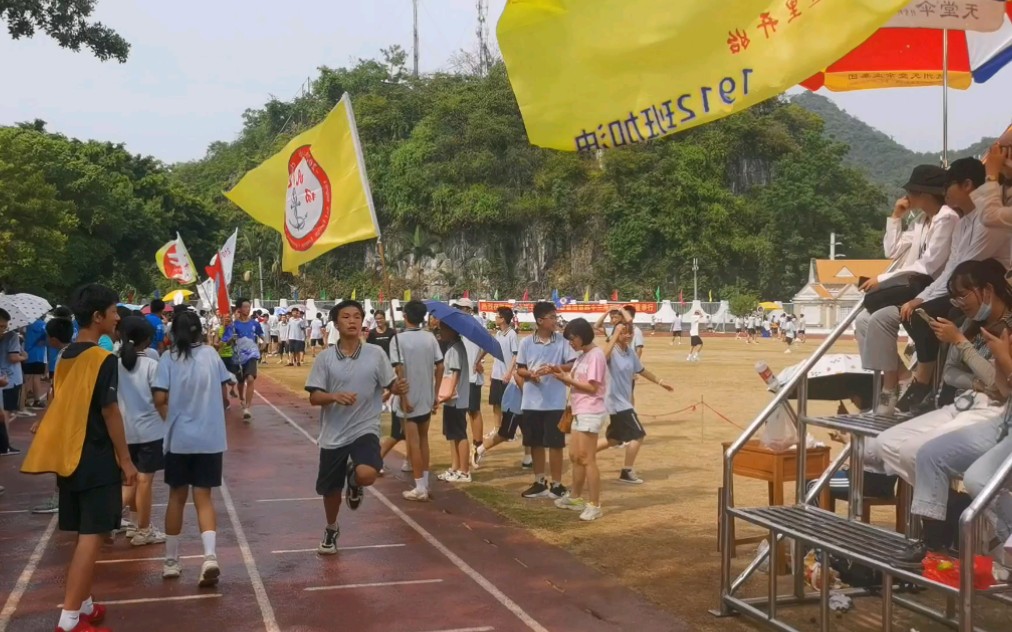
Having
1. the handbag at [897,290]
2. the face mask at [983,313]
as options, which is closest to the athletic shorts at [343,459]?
the handbag at [897,290]

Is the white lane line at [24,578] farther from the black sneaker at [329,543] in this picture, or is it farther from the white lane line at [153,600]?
the black sneaker at [329,543]

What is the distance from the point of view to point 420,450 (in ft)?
33.1

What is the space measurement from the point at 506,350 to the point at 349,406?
17.2 feet

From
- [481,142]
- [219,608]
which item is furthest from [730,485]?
[481,142]

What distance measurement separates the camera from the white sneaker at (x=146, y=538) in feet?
26.9

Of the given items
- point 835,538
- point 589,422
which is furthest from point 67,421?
point 589,422

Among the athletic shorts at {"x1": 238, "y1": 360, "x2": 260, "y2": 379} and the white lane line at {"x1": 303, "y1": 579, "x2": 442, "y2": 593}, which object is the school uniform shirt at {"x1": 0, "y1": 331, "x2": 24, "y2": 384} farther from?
the white lane line at {"x1": 303, "y1": 579, "x2": 442, "y2": 593}

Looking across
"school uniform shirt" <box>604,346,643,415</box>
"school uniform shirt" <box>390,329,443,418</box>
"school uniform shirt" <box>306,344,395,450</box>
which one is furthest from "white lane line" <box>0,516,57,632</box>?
"school uniform shirt" <box>604,346,643,415</box>

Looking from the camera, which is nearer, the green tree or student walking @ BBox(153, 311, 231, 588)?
student walking @ BBox(153, 311, 231, 588)

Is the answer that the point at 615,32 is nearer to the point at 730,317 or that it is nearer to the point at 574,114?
the point at 574,114

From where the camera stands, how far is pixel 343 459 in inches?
306

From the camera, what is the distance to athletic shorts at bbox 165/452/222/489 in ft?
23.1

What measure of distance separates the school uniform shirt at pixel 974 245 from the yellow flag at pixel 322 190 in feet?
14.2

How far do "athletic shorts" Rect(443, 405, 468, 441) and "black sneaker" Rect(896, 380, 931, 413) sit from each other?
5627 millimetres
